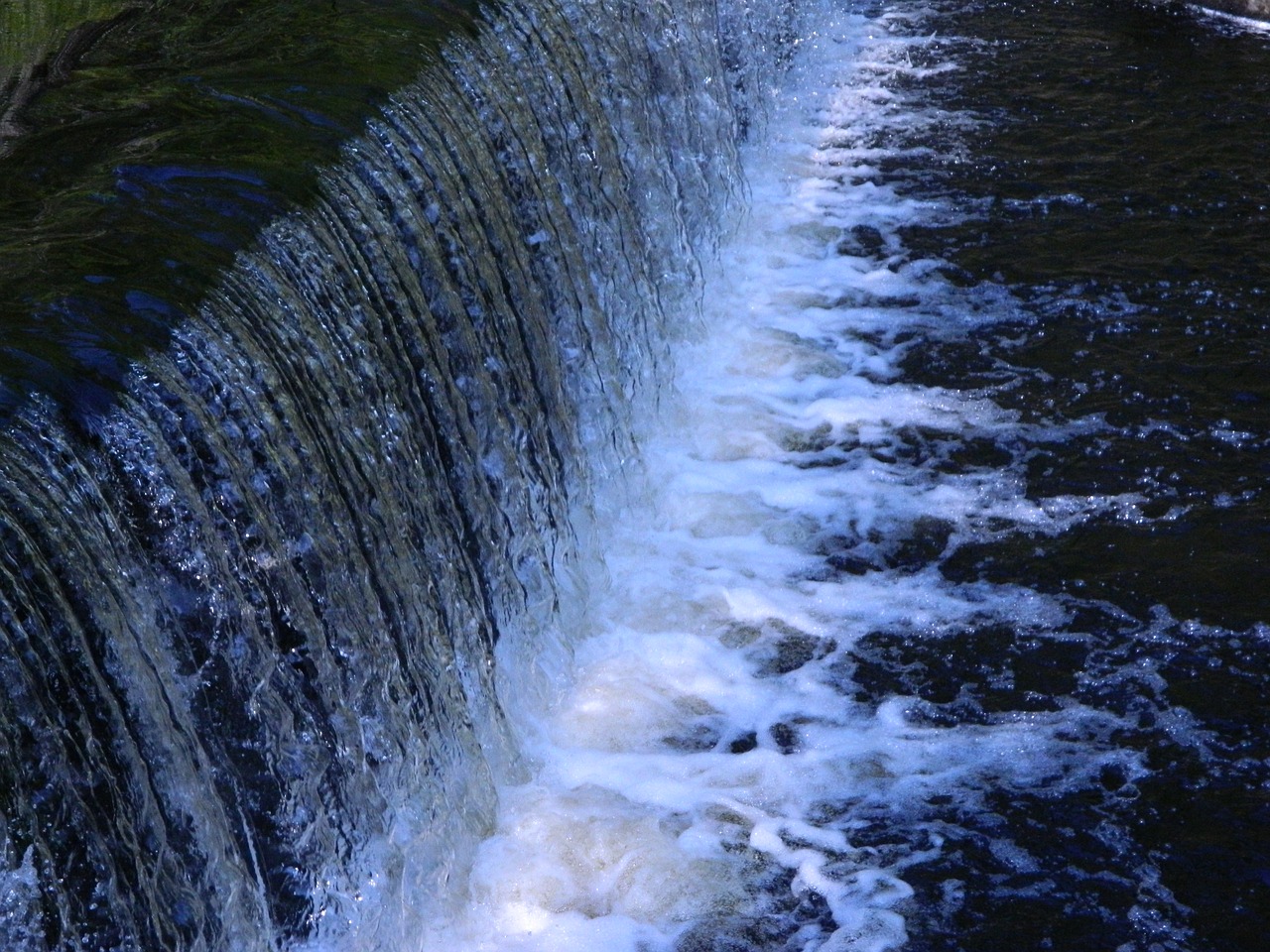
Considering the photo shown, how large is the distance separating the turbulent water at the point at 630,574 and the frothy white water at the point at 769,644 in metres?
0.02

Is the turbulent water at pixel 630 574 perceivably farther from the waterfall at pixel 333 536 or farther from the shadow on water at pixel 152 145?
the shadow on water at pixel 152 145

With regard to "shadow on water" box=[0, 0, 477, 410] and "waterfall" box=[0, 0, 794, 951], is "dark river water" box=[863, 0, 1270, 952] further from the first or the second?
"shadow on water" box=[0, 0, 477, 410]

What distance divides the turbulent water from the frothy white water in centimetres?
2

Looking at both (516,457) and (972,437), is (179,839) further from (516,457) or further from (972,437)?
(972,437)

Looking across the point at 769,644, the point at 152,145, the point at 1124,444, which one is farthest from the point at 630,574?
the point at 152,145

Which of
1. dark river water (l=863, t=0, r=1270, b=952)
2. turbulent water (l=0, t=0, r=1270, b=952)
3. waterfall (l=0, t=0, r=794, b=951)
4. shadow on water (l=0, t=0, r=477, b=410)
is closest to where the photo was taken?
waterfall (l=0, t=0, r=794, b=951)

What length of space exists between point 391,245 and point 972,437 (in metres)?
2.62

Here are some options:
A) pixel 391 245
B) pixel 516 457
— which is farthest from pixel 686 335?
pixel 391 245

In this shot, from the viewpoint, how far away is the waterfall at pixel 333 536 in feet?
10.6

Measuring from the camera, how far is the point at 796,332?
274 inches

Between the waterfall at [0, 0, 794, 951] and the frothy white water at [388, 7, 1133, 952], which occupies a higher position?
the waterfall at [0, 0, 794, 951]

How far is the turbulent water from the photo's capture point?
3.54 meters

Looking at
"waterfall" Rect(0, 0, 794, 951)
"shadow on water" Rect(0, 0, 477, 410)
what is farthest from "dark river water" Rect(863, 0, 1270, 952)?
"shadow on water" Rect(0, 0, 477, 410)

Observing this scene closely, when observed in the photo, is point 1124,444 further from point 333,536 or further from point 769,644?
point 333,536
